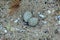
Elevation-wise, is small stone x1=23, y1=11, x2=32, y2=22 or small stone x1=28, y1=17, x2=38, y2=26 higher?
small stone x1=23, y1=11, x2=32, y2=22

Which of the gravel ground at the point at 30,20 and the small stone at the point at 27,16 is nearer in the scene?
the gravel ground at the point at 30,20

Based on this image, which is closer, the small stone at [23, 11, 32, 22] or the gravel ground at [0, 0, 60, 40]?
the gravel ground at [0, 0, 60, 40]

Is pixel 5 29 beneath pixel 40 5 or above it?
beneath

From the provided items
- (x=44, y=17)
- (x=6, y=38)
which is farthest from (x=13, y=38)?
(x=44, y=17)

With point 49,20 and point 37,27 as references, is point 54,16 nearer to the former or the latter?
point 49,20

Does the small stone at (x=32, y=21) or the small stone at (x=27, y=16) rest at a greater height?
the small stone at (x=27, y=16)

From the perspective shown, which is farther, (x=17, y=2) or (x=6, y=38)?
(x=17, y=2)
